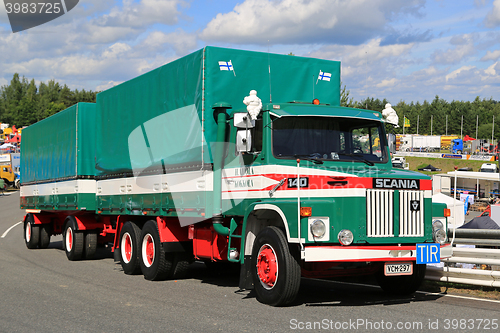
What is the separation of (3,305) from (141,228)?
13.6ft

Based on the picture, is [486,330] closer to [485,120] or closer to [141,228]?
[141,228]

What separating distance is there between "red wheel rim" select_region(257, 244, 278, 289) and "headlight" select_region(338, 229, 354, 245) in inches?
40.1

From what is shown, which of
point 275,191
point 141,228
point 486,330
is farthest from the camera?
point 141,228

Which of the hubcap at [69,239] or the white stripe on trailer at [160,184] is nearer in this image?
the white stripe on trailer at [160,184]

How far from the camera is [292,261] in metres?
7.62

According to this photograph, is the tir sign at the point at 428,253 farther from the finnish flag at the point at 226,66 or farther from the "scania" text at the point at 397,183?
the finnish flag at the point at 226,66

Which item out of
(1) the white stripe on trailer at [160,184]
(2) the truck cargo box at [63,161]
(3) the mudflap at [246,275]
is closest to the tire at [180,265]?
(1) the white stripe on trailer at [160,184]

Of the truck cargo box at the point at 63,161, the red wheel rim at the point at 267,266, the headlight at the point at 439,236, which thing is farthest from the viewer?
the truck cargo box at the point at 63,161

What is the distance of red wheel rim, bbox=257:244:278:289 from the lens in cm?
792

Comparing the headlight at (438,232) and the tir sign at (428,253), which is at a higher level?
the headlight at (438,232)

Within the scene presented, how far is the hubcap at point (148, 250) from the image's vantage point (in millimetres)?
11580

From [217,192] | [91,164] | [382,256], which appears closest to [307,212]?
[382,256]

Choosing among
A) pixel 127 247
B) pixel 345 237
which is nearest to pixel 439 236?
pixel 345 237

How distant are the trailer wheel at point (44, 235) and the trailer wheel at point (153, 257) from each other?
344 inches
